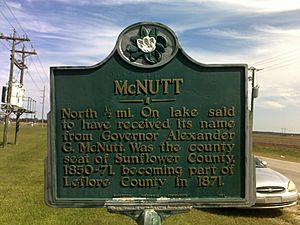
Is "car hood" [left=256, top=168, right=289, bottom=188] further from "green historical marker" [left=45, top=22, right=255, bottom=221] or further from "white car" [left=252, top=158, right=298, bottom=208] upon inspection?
"green historical marker" [left=45, top=22, right=255, bottom=221]

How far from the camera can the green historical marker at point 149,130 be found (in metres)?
3.85

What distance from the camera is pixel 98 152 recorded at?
389 centimetres

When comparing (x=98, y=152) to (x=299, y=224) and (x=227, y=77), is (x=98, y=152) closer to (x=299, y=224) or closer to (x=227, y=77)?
(x=227, y=77)

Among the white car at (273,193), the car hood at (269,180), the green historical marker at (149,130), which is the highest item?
the green historical marker at (149,130)

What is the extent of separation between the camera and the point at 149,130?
12.8 feet

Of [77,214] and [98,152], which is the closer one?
[98,152]

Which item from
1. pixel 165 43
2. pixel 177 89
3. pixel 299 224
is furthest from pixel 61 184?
pixel 299 224

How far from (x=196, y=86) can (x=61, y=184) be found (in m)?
1.66

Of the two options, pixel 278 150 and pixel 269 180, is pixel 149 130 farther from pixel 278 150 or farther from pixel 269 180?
pixel 278 150

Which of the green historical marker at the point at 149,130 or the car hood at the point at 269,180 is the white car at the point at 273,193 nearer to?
the car hood at the point at 269,180

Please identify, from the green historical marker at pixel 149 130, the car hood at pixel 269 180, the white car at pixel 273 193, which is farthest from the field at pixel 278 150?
the green historical marker at pixel 149 130

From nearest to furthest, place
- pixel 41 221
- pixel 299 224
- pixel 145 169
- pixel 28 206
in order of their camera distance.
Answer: pixel 145 169 → pixel 41 221 → pixel 299 224 → pixel 28 206

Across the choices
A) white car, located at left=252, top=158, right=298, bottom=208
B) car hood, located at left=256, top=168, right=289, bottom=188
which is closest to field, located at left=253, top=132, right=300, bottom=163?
car hood, located at left=256, top=168, right=289, bottom=188

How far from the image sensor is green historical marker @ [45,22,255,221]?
3.85 m
